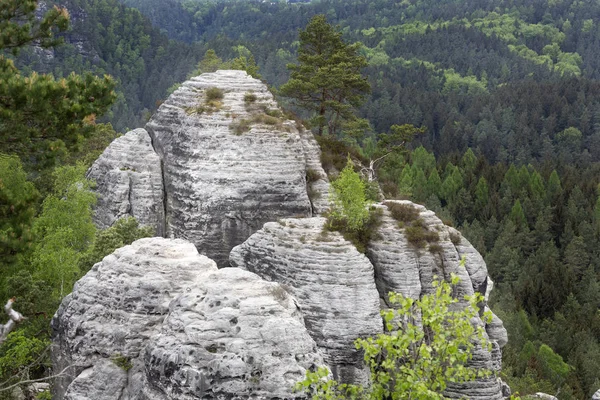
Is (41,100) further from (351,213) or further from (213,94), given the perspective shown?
(213,94)

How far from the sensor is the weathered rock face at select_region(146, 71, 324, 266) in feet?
124

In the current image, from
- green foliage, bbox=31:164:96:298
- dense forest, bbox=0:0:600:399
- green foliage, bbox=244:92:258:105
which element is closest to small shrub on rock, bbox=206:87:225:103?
green foliage, bbox=244:92:258:105

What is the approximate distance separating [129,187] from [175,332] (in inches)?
874

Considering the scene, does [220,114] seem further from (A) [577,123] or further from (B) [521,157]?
(A) [577,123]

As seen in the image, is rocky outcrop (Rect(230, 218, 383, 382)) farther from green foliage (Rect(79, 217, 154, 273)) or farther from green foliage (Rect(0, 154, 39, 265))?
green foliage (Rect(0, 154, 39, 265))

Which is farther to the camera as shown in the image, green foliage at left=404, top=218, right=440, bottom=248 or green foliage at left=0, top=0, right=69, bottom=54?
green foliage at left=404, top=218, right=440, bottom=248

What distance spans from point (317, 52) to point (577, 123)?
144m

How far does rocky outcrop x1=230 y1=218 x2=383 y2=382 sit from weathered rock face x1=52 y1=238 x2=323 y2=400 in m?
9.06

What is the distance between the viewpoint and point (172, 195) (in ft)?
130

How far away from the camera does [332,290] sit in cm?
3250

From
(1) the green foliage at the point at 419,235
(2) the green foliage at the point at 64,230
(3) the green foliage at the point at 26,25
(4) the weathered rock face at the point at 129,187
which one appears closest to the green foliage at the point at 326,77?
(4) the weathered rock face at the point at 129,187

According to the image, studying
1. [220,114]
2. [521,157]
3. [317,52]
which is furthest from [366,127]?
[521,157]

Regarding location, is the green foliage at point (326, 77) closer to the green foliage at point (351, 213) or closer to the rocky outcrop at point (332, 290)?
the green foliage at point (351, 213)

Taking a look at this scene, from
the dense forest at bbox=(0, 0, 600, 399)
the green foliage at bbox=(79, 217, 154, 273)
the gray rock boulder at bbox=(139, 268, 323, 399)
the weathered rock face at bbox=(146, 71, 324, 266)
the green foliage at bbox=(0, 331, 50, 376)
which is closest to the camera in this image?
the gray rock boulder at bbox=(139, 268, 323, 399)
